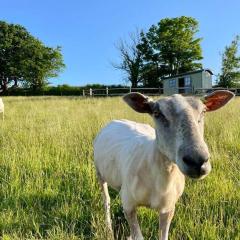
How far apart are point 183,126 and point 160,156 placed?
664 millimetres

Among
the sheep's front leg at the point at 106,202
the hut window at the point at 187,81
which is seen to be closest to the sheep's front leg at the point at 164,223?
the sheep's front leg at the point at 106,202

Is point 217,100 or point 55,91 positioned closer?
point 217,100

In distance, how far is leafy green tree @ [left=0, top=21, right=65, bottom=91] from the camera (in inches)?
2630

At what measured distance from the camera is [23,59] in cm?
6794

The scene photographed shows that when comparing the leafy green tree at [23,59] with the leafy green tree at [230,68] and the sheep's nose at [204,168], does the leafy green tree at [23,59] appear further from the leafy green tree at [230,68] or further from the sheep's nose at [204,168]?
the sheep's nose at [204,168]

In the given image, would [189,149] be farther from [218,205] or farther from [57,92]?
[57,92]

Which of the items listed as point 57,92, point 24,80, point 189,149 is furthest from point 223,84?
point 189,149

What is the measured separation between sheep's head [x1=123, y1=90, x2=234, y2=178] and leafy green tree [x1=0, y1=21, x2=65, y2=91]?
2561 inches

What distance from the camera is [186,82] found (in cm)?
4856

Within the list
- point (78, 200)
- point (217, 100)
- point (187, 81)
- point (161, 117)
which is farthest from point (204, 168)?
point (187, 81)

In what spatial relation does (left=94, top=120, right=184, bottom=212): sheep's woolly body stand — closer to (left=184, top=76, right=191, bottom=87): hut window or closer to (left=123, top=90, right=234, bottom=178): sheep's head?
(left=123, top=90, right=234, bottom=178): sheep's head

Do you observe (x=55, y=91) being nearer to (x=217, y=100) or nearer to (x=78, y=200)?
(x=78, y=200)

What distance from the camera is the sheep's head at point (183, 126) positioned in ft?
8.57

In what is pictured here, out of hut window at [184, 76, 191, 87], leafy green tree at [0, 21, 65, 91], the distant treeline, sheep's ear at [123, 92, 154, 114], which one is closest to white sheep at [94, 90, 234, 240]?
sheep's ear at [123, 92, 154, 114]
